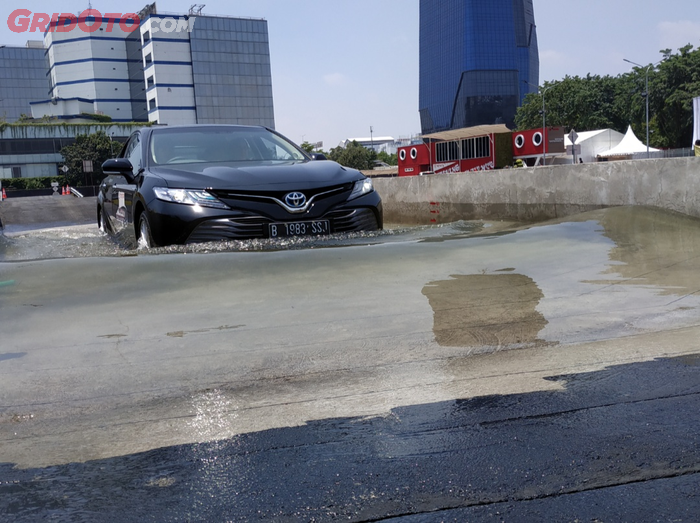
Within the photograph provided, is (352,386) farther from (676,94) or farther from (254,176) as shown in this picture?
(676,94)

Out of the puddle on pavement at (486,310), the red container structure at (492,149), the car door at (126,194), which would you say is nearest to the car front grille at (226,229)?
the car door at (126,194)

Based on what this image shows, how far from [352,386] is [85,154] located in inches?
3544

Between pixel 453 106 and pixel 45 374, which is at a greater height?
pixel 453 106

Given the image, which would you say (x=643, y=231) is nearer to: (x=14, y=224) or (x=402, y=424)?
(x=402, y=424)

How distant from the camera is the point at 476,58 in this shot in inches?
5344

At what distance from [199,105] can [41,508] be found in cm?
12228

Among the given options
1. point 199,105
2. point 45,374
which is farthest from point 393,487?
point 199,105

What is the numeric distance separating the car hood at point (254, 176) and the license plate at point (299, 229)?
0.97ft

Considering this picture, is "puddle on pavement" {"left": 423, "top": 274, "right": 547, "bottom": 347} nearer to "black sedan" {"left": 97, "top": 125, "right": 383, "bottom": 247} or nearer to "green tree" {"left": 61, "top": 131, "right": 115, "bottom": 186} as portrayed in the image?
"black sedan" {"left": 97, "top": 125, "right": 383, "bottom": 247}

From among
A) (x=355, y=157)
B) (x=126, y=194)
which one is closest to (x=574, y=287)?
(x=126, y=194)

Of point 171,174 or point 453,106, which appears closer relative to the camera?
point 171,174

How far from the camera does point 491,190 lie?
8.91m

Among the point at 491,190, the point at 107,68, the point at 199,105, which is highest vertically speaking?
the point at 107,68

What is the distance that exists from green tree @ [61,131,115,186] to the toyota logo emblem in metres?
84.8
